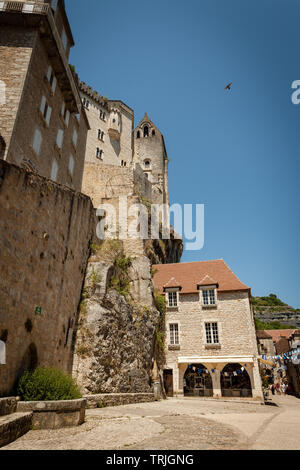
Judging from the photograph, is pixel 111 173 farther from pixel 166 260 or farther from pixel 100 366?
pixel 100 366

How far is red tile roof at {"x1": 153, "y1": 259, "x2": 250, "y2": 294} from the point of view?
2183 cm

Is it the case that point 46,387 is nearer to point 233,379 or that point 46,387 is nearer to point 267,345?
point 233,379

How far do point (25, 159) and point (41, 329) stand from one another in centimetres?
703

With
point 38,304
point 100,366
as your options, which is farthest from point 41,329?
point 100,366

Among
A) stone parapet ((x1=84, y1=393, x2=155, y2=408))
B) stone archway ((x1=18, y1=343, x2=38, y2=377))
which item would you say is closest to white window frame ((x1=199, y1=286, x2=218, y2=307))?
stone parapet ((x1=84, y1=393, x2=155, y2=408))

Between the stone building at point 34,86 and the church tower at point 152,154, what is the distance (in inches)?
1052

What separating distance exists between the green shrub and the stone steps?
28.2 inches

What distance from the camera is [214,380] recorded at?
1961cm

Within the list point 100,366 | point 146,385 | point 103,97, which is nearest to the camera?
point 100,366

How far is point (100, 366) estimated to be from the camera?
12797mm

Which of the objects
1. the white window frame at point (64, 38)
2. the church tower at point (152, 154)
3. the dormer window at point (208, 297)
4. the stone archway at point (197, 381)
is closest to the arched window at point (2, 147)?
the white window frame at point (64, 38)

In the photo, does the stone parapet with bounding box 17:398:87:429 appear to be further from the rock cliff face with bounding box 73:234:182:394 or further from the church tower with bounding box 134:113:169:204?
the church tower with bounding box 134:113:169:204

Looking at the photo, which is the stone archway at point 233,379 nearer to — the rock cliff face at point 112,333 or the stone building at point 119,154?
the rock cliff face at point 112,333

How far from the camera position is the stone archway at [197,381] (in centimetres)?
1996
